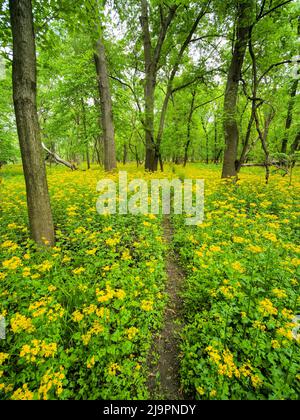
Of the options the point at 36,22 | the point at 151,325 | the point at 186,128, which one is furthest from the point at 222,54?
the point at 151,325

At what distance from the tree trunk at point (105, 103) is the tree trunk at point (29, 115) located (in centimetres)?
553

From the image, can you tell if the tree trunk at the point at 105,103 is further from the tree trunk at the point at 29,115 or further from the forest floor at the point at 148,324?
the forest floor at the point at 148,324

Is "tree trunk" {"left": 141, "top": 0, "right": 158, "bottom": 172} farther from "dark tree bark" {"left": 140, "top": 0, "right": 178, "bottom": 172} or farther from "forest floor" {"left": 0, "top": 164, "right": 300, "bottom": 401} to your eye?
"forest floor" {"left": 0, "top": 164, "right": 300, "bottom": 401}

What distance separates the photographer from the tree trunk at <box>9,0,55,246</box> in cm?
297

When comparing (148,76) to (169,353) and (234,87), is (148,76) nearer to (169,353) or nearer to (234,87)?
(234,87)

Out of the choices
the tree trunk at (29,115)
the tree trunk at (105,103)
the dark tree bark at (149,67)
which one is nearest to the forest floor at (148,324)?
the tree trunk at (29,115)

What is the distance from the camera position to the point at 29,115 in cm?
316

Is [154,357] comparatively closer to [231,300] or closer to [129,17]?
[231,300]

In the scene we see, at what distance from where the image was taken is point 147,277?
3.21 m

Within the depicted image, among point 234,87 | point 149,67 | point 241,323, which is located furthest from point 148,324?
point 149,67

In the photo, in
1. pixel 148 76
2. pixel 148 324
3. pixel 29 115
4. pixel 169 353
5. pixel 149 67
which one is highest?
pixel 149 67

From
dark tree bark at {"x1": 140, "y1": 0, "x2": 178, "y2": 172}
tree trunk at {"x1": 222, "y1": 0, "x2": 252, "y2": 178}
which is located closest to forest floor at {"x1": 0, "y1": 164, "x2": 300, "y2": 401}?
tree trunk at {"x1": 222, "y1": 0, "x2": 252, "y2": 178}

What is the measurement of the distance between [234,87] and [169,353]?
9.00 m

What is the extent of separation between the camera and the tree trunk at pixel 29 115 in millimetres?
2969
